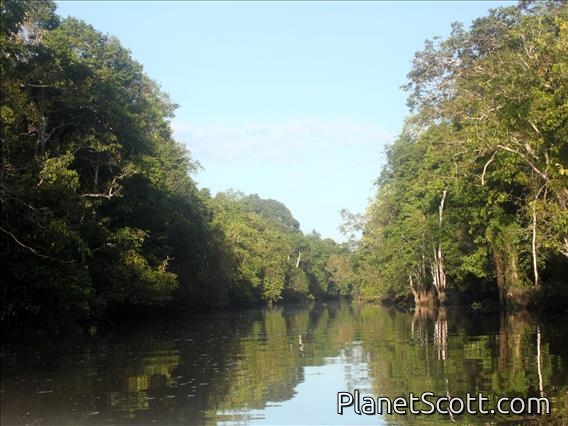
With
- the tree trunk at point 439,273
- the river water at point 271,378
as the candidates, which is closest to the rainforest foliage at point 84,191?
the river water at point 271,378

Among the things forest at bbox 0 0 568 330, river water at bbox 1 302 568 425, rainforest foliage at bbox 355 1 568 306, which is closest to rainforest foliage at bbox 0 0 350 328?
forest at bbox 0 0 568 330

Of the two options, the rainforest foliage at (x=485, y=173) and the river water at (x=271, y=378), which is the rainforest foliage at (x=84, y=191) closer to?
the river water at (x=271, y=378)

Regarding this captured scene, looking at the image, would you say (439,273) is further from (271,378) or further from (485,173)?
(271,378)

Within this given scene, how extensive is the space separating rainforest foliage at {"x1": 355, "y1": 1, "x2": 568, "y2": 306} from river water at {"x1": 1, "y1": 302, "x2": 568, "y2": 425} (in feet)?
24.6

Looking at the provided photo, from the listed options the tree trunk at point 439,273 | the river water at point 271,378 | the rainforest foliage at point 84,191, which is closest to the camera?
the river water at point 271,378

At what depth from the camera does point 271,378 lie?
12734 millimetres

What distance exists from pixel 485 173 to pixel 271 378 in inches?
937

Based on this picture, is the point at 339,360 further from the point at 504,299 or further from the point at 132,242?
the point at 504,299

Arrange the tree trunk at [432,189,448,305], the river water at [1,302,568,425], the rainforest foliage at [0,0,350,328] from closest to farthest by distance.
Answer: the river water at [1,302,568,425], the rainforest foliage at [0,0,350,328], the tree trunk at [432,189,448,305]

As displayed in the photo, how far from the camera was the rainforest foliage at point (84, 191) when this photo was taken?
69.7ft

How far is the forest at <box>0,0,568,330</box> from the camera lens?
71.2 ft

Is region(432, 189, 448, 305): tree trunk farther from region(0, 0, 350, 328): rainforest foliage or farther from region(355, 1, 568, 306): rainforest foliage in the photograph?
region(0, 0, 350, 328): rainforest foliage

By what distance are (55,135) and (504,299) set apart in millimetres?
26001

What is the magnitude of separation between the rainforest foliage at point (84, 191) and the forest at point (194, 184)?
10 centimetres
